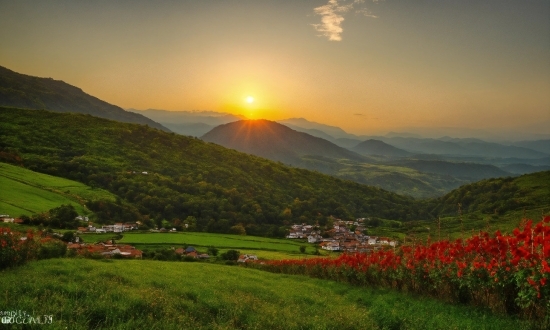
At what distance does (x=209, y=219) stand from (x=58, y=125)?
95.8 meters

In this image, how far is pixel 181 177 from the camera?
120438 mm

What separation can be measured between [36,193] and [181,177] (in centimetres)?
5166

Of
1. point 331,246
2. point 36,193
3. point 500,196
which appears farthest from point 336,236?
point 500,196

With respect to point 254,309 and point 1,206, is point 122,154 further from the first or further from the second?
point 254,309

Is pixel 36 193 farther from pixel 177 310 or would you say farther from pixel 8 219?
pixel 177 310

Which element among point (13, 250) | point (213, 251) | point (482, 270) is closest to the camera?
point (482, 270)

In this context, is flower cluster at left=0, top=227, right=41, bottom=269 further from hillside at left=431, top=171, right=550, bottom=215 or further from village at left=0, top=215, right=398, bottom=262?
hillside at left=431, top=171, right=550, bottom=215

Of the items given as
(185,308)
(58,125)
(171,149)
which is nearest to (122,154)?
(171,149)

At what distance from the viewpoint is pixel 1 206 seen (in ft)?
186

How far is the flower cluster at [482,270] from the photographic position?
8.49 m

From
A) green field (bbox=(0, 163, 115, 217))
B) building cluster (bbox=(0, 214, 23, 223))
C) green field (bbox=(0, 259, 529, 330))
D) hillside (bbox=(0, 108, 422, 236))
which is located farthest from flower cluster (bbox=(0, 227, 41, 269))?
hillside (bbox=(0, 108, 422, 236))

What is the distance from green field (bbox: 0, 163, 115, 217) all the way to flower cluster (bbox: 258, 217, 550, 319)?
6511 centimetres

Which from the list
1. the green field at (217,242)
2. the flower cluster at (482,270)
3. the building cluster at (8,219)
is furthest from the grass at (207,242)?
the flower cluster at (482,270)

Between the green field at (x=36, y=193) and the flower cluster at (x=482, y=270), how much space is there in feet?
214
